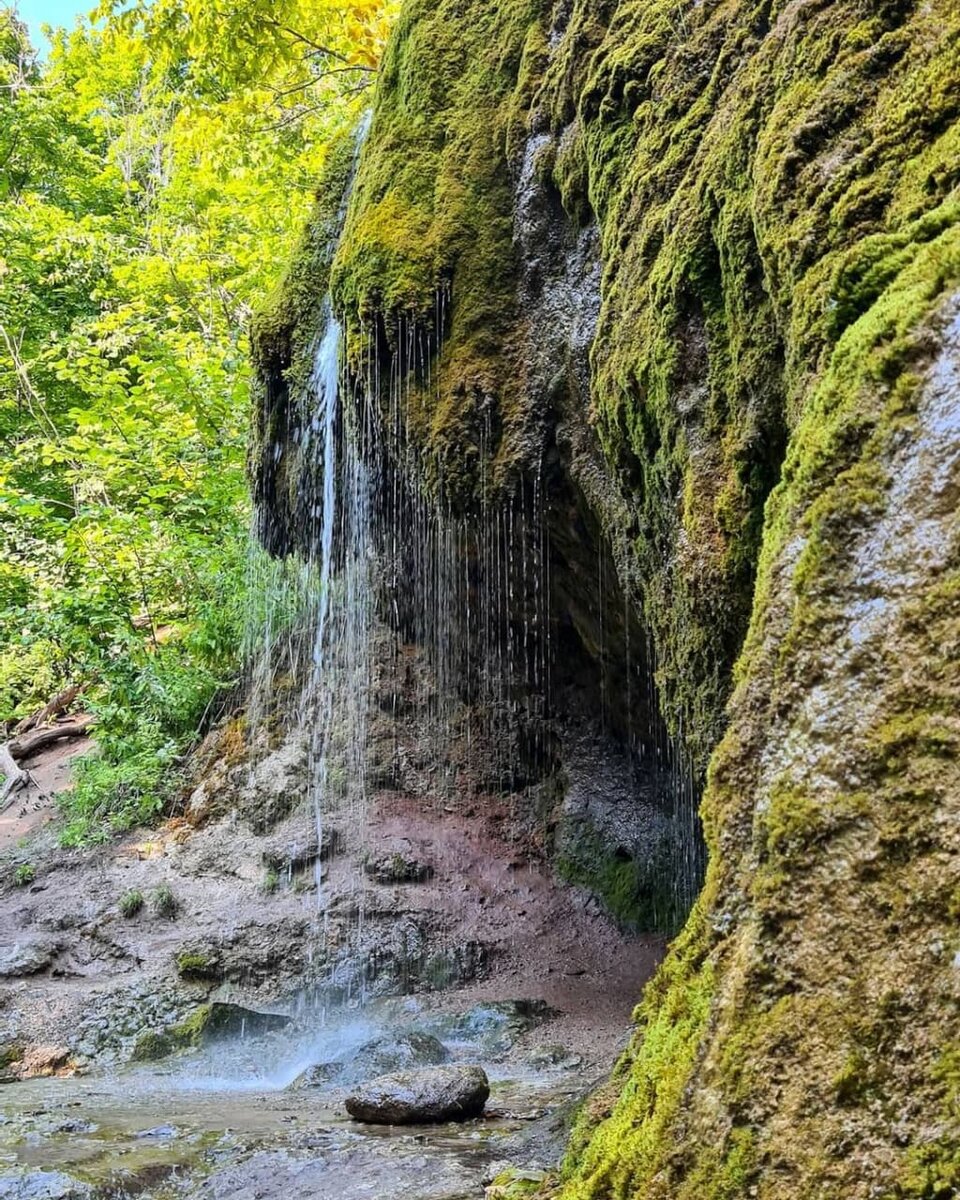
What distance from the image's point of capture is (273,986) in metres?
8.36

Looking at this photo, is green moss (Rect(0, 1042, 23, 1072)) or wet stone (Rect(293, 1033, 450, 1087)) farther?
green moss (Rect(0, 1042, 23, 1072))

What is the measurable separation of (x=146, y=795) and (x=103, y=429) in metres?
5.91

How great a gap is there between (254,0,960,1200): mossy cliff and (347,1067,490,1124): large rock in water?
215 centimetres

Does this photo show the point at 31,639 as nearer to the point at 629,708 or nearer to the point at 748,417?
the point at 629,708

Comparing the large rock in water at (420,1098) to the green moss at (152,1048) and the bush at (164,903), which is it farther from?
the bush at (164,903)

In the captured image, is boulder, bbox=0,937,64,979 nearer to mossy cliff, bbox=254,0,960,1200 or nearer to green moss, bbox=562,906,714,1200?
mossy cliff, bbox=254,0,960,1200

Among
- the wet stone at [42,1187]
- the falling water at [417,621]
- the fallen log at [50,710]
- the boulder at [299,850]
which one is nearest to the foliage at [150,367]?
the fallen log at [50,710]

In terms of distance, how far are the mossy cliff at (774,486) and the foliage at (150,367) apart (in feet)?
13.7

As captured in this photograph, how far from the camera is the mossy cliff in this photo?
1356 mm

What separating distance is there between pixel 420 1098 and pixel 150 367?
471 inches

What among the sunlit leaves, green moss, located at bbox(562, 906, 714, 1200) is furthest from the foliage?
green moss, located at bbox(562, 906, 714, 1200)

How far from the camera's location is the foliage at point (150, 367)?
10859mm

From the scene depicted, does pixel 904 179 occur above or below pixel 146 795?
above

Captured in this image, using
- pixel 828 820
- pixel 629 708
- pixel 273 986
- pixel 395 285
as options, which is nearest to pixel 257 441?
pixel 395 285
